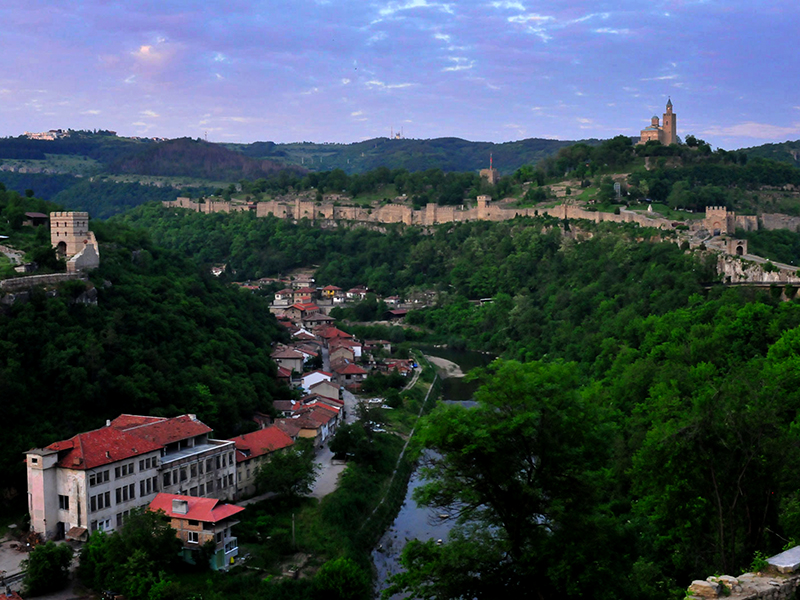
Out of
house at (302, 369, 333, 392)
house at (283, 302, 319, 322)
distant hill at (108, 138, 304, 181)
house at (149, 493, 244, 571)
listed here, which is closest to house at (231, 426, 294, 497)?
house at (149, 493, 244, 571)

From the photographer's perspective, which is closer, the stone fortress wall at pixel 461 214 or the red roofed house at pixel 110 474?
the red roofed house at pixel 110 474

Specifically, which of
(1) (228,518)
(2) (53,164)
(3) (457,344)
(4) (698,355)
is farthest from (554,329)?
(2) (53,164)

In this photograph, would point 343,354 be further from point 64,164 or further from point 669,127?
point 64,164

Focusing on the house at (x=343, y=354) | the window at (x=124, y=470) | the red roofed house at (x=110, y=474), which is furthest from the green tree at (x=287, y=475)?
the house at (x=343, y=354)

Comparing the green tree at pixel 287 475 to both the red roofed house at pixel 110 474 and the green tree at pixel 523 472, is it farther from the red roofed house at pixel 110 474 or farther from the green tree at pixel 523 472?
the green tree at pixel 523 472

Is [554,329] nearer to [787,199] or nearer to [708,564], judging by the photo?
[787,199]

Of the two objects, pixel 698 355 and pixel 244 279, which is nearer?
pixel 698 355

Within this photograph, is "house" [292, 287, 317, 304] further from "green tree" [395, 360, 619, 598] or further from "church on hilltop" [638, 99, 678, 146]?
"green tree" [395, 360, 619, 598]
